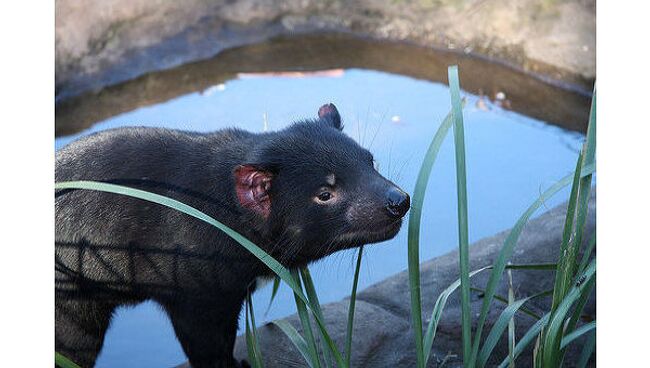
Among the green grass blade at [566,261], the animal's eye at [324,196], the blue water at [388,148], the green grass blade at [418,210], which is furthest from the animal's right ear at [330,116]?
the green grass blade at [566,261]

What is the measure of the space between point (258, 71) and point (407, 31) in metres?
0.88

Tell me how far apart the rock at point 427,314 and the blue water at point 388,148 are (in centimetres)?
24

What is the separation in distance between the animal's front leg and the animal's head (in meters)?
0.27

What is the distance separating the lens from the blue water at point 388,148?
12.5ft

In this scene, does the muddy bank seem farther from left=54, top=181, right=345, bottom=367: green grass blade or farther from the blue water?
left=54, top=181, right=345, bottom=367: green grass blade

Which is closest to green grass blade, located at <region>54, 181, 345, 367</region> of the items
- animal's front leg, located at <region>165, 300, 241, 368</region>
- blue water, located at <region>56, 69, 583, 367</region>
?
animal's front leg, located at <region>165, 300, 241, 368</region>

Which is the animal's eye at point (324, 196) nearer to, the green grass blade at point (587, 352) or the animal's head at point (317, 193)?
the animal's head at point (317, 193)

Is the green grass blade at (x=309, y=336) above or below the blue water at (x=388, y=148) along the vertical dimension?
below

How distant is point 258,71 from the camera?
5.39m

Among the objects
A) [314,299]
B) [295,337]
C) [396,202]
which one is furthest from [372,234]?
[295,337]

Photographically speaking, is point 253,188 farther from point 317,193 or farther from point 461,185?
point 461,185
